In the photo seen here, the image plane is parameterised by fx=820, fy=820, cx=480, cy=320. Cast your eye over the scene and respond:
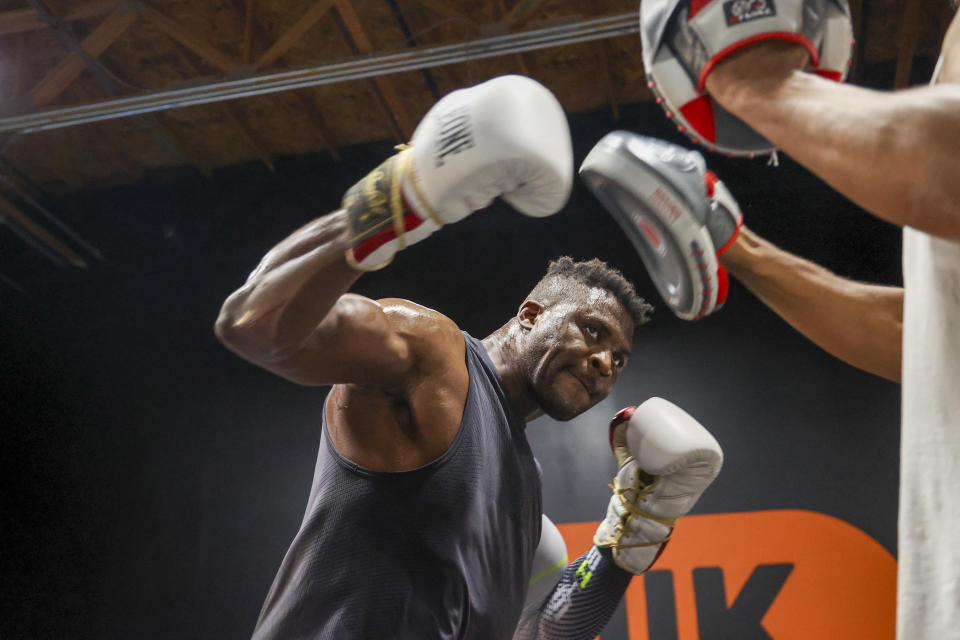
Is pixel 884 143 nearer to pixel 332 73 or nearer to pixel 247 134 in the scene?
pixel 332 73

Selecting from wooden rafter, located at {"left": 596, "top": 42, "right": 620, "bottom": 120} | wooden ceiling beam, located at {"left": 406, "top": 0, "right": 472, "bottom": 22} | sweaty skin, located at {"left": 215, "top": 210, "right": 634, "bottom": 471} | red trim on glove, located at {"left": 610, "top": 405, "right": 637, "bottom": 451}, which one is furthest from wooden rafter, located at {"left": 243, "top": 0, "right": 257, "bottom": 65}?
red trim on glove, located at {"left": 610, "top": 405, "right": 637, "bottom": 451}

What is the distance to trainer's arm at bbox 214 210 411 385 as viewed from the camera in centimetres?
131

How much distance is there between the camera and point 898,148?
791 mm

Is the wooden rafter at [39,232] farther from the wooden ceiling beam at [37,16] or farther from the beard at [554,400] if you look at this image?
the beard at [554,400]

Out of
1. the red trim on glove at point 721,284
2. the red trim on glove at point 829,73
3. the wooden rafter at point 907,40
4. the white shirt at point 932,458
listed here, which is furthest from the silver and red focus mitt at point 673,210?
the wooden rafter at point 907,40

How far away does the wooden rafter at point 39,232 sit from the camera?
4.88 metres

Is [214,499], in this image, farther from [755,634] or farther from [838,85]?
[838,85]

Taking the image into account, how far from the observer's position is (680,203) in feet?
4.44

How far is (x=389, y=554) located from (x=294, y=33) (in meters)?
3.02

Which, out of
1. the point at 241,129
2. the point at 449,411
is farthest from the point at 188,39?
the point at 449,411

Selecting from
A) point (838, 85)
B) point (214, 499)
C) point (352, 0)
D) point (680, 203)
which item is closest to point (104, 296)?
point (214, 499)

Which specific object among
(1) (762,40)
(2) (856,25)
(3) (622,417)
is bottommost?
(3) (622,417)

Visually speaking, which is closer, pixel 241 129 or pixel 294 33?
pixel 294 33

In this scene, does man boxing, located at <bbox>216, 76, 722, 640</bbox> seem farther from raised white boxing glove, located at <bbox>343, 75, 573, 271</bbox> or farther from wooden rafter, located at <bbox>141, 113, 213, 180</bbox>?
wooden rafter, located at <bbox>141, 113, 213, 180</bbox>
